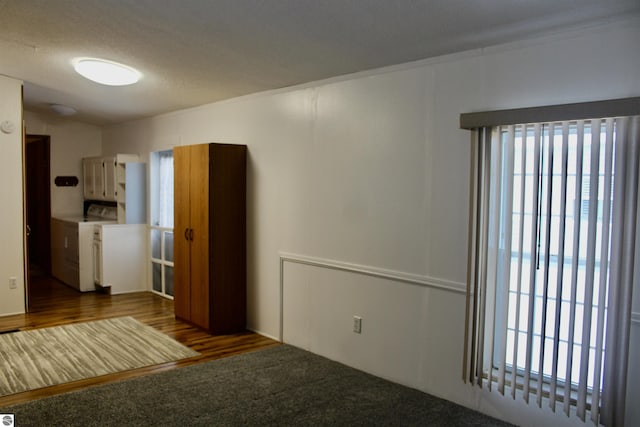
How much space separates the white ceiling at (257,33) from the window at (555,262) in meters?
0.59

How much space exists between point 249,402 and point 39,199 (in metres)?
6.30

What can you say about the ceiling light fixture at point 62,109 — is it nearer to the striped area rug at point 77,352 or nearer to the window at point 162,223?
the window at point 162,223

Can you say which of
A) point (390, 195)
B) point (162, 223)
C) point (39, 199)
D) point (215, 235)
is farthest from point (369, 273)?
point (39, 199)

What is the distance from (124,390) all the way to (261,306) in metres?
1.64

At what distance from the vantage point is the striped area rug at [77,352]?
11.8ft

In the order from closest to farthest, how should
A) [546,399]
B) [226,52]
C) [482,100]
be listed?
[546,399] → [482,100] → [226,52]

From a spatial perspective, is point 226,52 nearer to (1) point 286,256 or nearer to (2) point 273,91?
(2) point 273,91

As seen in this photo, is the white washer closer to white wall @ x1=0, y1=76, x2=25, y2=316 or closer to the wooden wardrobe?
white wall @ x1=0, y1=76, x2=25, y2=316

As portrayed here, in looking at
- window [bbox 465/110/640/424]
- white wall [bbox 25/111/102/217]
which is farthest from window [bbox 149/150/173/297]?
window [bbox 465/110/640/424]

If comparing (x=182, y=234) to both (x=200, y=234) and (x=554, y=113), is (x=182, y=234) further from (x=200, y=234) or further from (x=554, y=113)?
(x=554, y=113)

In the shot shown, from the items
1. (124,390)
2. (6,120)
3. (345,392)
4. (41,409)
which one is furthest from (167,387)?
(6,120)

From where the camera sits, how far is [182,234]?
507 cm

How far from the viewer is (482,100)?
2977 millimetres

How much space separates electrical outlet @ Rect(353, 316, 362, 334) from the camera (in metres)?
3.78
